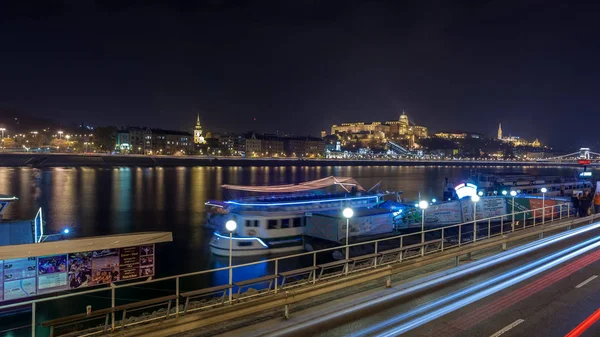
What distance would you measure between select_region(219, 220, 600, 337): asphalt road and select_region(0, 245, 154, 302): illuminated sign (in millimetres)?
5407

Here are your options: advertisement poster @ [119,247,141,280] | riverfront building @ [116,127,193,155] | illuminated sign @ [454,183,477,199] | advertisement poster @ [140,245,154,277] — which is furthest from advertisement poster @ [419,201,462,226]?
riverfront building @ [116,127,193,155]

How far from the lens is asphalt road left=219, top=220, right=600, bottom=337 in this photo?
6719 mm

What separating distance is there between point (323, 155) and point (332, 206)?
16879cm

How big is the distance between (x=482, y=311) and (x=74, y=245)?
778cm

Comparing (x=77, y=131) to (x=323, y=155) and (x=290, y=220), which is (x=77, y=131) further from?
(x=290, y=220)

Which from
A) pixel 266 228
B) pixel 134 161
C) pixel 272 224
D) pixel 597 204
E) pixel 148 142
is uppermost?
pixel 148 142

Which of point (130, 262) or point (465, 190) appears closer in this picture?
point (130, 262)

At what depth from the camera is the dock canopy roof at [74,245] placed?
25.3ft

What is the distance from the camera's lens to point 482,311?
7.66 metres

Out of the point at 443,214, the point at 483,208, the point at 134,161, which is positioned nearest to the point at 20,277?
the point at 443,214

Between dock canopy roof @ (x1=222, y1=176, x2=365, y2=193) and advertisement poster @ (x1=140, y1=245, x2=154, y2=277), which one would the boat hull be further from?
advertisement poster @ (x1=140, y1=245, x2=154, y2=277)

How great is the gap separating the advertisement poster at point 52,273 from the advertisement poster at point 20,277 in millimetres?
152

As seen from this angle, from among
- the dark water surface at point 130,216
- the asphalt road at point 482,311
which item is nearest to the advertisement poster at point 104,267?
the dark water surface at point 130,216

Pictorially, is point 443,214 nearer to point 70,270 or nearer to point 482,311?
point 482,311
